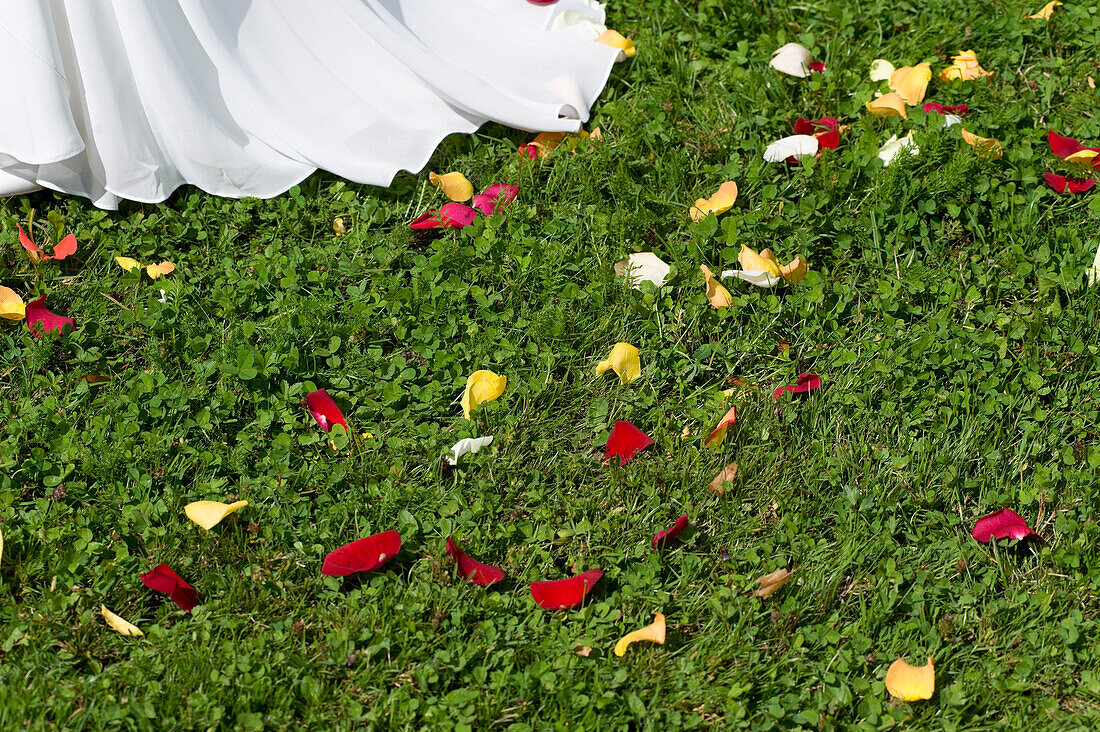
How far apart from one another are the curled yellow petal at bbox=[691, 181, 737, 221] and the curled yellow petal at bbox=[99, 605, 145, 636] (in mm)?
1646

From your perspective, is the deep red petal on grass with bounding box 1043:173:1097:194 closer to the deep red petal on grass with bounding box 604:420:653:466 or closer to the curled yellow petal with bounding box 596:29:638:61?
the curled yellow petal with bounding box 596:29:638:61

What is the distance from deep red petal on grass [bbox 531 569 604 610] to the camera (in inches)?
80.2

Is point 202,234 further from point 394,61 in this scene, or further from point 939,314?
point 939,314

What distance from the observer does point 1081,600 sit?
2.09m

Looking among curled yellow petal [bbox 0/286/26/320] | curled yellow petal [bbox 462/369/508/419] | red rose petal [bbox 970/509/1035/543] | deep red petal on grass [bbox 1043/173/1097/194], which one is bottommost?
red rose petal [bbox 970/509/1035/543]

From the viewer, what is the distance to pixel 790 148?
9.62 ft

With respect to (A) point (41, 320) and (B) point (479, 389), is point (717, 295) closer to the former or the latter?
(B) point (479, 389)

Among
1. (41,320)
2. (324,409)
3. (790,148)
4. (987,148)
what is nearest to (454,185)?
(324,409)

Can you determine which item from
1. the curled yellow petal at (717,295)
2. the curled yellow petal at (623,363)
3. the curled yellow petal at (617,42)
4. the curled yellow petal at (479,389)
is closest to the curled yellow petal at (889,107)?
the curled yellow petal at (617,42)

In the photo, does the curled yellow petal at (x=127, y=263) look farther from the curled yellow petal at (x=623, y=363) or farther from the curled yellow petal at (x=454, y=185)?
the curled yellow petal at (x=623, y=363)

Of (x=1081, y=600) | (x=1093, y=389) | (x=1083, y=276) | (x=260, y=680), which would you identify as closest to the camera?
(x=260, y=680)

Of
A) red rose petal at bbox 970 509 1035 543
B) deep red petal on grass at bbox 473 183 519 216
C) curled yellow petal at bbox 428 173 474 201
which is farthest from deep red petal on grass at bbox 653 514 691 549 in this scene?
curled yellow petal at bbox 428 173 474 201

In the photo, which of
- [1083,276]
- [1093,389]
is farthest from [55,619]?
[1083,276]

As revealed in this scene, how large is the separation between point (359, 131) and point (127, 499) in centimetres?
122
